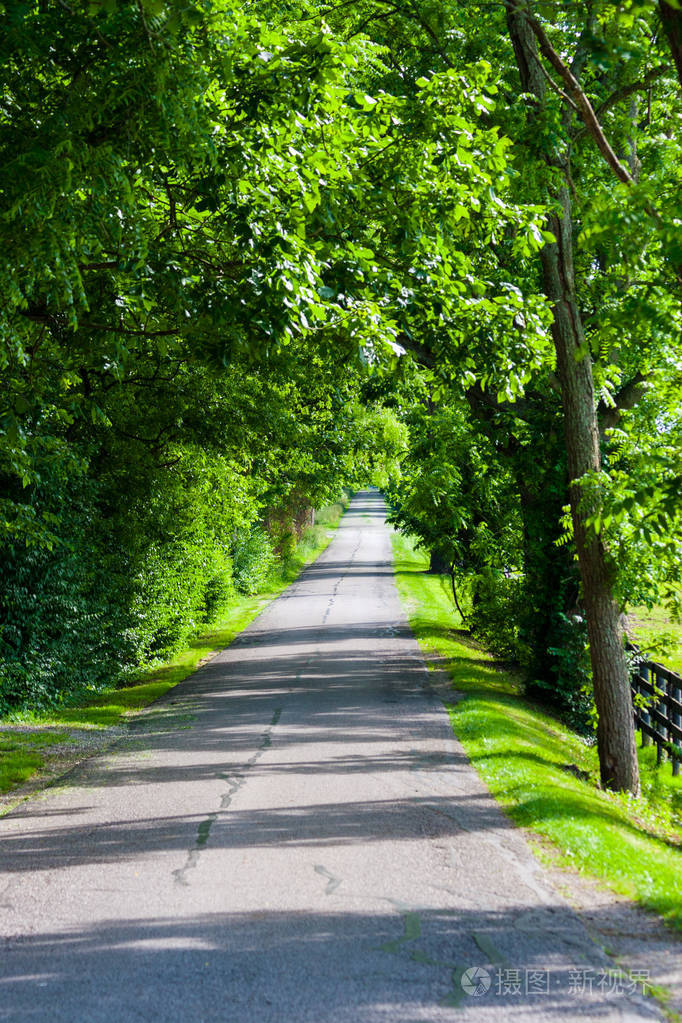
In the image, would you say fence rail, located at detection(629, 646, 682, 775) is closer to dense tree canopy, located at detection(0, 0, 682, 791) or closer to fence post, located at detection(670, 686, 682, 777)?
fence post, located at detection(670, 686, 682, 777)

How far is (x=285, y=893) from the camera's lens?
20.9ft

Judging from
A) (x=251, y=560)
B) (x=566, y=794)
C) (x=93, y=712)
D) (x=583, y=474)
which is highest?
(x=583, y=474)

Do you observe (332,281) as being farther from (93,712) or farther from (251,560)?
(251,560)

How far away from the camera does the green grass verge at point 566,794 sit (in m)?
6.95

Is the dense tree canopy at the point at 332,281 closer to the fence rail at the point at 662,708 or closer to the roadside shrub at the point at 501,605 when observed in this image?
the roadside shrub at the point at 501,605

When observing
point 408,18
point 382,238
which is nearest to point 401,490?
point 408,18

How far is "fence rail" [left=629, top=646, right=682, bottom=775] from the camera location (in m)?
13.7

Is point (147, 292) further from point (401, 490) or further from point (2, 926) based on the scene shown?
point (401, 490)

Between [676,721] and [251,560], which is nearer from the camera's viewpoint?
[676,721]

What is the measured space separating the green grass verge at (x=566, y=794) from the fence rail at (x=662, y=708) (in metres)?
0.36

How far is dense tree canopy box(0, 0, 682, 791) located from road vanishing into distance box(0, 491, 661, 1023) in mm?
2823

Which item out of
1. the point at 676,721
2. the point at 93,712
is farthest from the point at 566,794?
the point at 93,712

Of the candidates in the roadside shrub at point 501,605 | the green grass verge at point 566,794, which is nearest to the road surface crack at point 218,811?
the green grass verge at point 566,794

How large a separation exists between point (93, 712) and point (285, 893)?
8769mm
